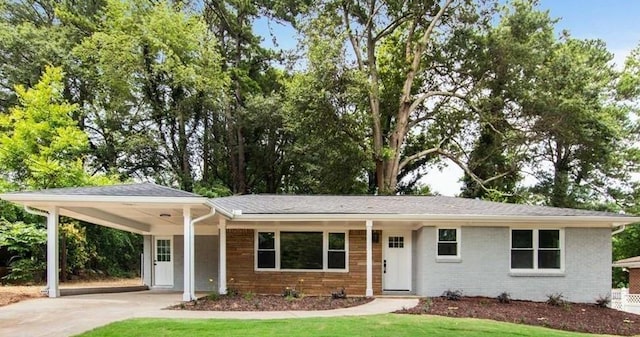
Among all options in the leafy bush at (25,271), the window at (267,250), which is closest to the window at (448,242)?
the window at (267,250)

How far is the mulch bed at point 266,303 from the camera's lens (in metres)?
11.8

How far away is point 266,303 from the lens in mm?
12578

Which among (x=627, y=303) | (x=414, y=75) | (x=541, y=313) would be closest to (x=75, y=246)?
(x=541, y=313)

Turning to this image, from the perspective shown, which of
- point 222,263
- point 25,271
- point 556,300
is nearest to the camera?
point 556,300

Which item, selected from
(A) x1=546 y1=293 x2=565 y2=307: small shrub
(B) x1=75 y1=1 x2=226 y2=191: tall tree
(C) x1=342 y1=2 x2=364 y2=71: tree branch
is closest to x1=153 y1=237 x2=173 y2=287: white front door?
(B) x1=75 y1=1 x2=226 y2=191: tall tree

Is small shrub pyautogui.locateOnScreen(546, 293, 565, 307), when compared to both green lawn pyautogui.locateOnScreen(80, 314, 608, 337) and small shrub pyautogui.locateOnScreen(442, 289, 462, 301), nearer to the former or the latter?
small shrub pyautogui.locateOnScreen(442, 289, 462, 301)

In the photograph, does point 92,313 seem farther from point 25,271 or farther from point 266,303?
point 25,271

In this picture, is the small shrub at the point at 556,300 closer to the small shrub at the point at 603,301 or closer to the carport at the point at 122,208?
the small shrub at the point at 603,301

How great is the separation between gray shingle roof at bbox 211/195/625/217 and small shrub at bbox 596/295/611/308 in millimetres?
2371

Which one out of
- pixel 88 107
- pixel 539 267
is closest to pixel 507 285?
pixel 539 267

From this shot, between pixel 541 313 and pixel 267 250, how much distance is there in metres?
7.66

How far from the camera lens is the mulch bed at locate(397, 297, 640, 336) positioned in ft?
37.6

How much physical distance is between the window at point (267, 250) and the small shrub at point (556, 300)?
776 centimetres

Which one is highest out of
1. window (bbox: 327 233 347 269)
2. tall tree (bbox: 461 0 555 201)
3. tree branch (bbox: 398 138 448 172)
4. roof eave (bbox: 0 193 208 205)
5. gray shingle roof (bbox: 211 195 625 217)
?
tall tree (bbox: 461 0 555 201)
